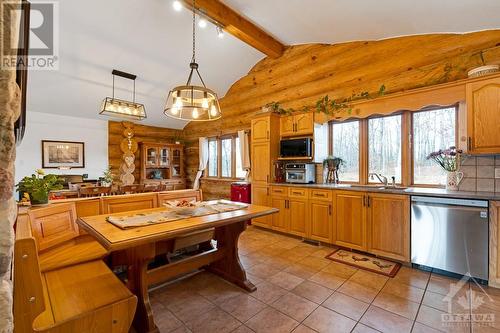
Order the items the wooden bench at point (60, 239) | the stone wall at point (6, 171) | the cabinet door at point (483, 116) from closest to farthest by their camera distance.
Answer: the stone wall at point (6, 171) < the wooden bench at point (60, 239) < the cabinet door at point (483, 116)

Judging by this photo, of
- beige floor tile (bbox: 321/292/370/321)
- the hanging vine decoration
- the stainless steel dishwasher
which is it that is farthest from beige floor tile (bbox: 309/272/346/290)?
the hanging vine decoration

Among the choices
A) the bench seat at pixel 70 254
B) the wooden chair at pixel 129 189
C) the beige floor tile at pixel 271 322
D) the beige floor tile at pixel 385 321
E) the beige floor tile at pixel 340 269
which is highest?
the wooden chair at pixel 129 189

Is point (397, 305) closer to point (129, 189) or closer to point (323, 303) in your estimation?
point (323, 303)

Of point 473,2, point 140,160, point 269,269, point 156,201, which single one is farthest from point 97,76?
point 473,2

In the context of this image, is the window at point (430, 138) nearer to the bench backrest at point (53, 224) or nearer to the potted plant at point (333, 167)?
the potted plant at point (333, 167)

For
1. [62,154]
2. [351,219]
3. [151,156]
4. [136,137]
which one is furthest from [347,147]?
[62,154]

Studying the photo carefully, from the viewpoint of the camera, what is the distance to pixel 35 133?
17.0 feet

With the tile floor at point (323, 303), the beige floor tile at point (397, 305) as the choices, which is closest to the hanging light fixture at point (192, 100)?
the tile floor at point (323, 303)

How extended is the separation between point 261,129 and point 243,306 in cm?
312

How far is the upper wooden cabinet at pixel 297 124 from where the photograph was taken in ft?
13.2

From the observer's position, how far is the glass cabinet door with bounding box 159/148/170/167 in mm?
6965

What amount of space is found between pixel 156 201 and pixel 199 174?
3.78 m

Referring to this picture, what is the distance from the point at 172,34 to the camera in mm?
3854

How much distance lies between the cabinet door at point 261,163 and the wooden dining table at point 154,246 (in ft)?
6.23
